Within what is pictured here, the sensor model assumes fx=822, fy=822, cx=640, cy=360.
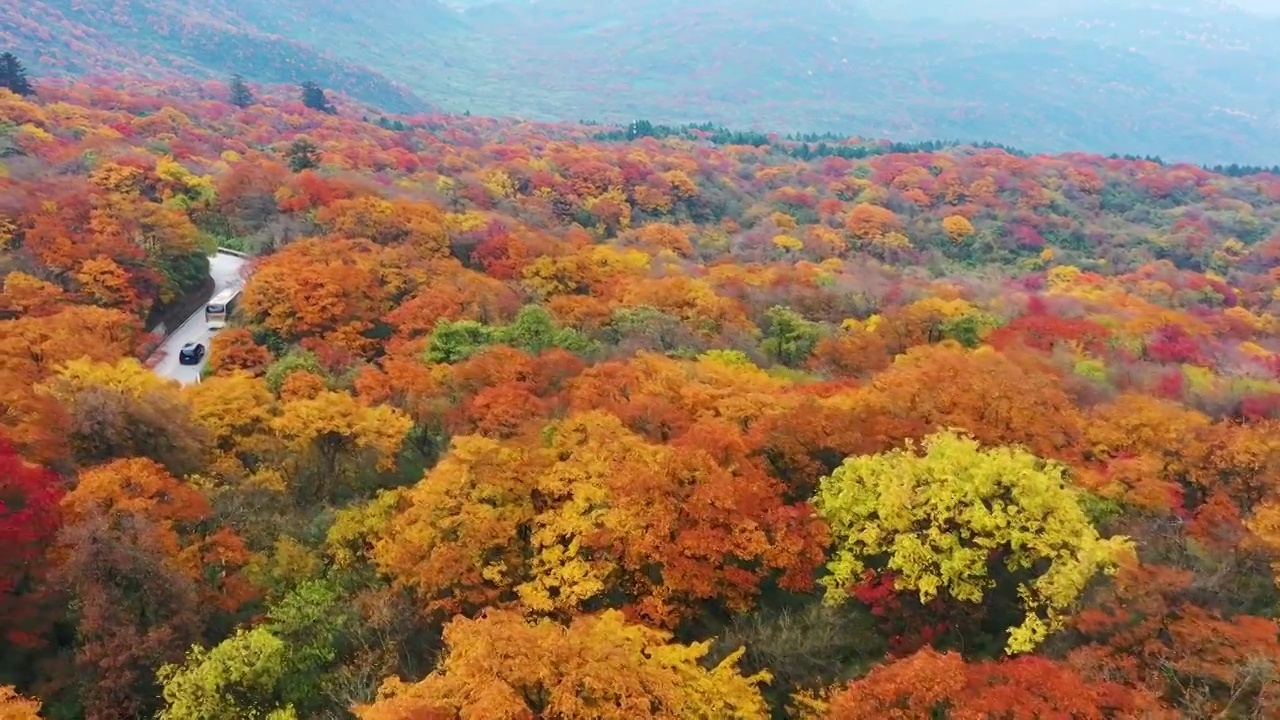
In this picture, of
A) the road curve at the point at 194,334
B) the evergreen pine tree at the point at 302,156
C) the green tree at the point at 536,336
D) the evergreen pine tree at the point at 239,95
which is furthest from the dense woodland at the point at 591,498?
the evergreen pine tree at the point at 239,95

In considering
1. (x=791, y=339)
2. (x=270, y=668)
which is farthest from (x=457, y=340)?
(x=270, y=668)

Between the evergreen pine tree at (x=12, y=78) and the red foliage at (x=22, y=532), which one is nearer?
the red foliage at (x=22, y=532)

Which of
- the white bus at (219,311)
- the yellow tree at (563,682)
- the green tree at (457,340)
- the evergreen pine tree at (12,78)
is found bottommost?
the white bus at (219,311)

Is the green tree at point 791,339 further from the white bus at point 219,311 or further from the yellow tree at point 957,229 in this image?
the yellow tree at point 957,229

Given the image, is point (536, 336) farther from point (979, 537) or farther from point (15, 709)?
point (15, 709)

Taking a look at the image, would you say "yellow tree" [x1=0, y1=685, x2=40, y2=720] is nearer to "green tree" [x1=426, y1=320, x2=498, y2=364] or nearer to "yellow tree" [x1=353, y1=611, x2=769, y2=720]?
"yellow tree" [x1=353, y1=611, x2=769, y2=720]

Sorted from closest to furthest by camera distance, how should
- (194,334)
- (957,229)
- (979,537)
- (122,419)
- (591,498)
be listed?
(979,537), (591,498), (122,419), (194,334), (957,229)

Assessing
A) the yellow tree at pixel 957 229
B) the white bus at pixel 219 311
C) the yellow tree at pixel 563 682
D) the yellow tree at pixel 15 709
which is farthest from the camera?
the yellow tree at pixel 957 229
